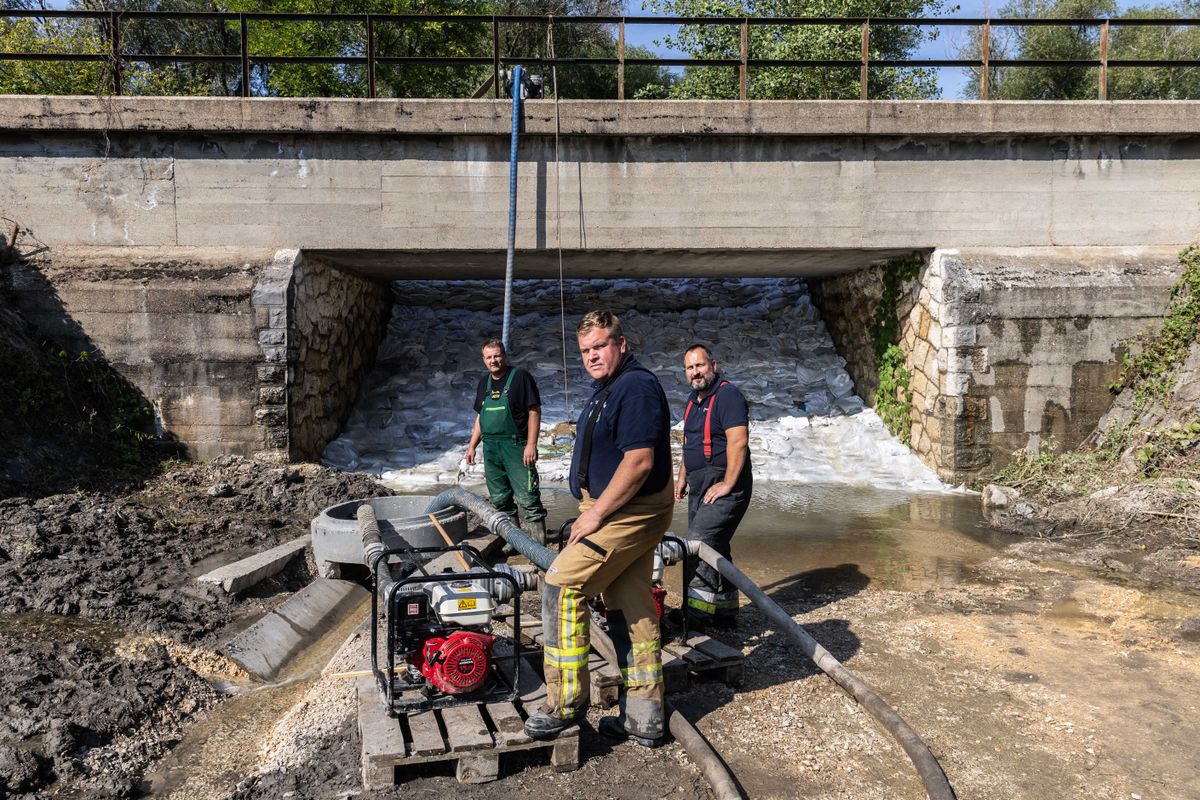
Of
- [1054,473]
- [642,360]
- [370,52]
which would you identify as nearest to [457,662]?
[1054,473]

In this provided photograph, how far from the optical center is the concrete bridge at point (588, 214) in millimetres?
9172

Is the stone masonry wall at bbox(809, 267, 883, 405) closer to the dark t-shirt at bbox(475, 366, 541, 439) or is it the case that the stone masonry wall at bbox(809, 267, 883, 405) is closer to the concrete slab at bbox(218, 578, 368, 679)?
the dark t-shirt at bbox(475, 366, 541, 439)

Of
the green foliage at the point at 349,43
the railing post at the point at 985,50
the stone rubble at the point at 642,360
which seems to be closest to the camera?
the railing post at the point at 985,50

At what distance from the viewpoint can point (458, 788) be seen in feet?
11.0

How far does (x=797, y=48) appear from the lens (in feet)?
75.5

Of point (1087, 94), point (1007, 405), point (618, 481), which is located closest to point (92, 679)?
point (618, 481)

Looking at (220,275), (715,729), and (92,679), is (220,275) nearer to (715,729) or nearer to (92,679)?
(92,679)

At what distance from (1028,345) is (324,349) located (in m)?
8.28

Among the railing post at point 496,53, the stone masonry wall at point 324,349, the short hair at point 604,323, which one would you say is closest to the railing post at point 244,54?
the stone masonry wall at point 324,349

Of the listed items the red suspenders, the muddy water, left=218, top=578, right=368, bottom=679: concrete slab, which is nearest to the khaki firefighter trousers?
the red suspenders

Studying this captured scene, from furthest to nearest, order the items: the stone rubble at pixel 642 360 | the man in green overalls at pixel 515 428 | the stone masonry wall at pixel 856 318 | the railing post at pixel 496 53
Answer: the stone masonry wall at pixel 856 318 → the stone rubble at pixel 642 360 → the railing post at pixel 496 53 → the man in green overalls at pixel 515 428

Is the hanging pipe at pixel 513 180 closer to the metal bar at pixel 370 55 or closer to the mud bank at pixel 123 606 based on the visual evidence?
the metal bar at pixel 370 55

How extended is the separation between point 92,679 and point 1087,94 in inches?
1354

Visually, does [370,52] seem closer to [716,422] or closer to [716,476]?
[716,422]
